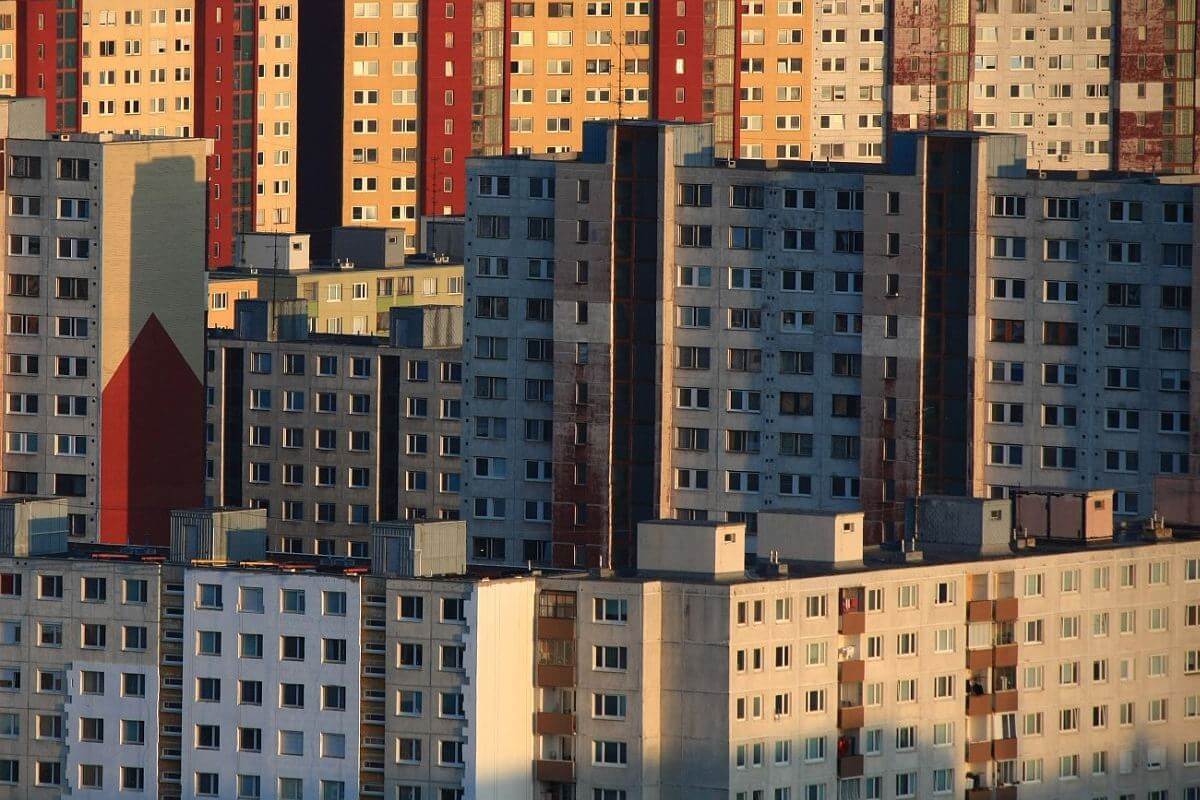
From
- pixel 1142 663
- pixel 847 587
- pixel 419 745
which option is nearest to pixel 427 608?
pixel 419 745

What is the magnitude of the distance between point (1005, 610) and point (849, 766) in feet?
30.4

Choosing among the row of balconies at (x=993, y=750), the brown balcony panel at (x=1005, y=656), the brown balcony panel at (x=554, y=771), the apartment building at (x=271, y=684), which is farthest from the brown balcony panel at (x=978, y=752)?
the apartment building at (x=271, y=684)

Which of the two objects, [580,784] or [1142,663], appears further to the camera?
[1142,663]

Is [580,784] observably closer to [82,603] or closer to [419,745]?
[419,745]

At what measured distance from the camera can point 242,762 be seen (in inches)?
6398

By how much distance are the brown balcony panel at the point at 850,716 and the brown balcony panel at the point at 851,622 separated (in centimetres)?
269

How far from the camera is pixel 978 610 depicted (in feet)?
549

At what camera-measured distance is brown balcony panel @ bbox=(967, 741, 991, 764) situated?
168 metres

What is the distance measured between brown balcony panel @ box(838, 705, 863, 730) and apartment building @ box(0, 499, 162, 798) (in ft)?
81.5

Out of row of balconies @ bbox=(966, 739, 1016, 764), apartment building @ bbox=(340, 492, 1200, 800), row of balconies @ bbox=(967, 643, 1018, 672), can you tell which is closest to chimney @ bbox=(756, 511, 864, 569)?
apartment building @ bbox=(340, 492, 1200, 800)

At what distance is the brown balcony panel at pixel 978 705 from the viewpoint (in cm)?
16762

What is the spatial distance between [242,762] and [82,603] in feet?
29.3

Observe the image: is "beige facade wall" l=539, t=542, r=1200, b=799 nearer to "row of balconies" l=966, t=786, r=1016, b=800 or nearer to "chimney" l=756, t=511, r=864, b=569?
"row of balconies" l=966, t=786, r=1016, b=800

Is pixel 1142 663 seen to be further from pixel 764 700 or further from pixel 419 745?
pixel 419 745
